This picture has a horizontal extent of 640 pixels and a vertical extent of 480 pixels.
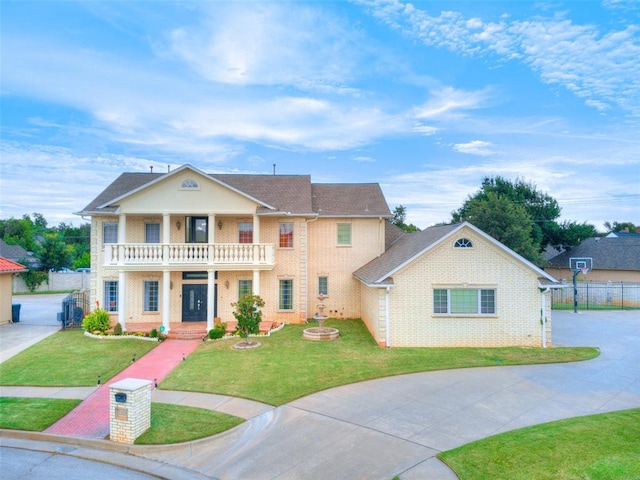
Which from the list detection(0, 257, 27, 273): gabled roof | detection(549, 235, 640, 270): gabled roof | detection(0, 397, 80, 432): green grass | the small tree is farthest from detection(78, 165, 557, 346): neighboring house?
detection(549, 235, 640, 270): gabled roof

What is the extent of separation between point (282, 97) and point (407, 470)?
20.0 metres

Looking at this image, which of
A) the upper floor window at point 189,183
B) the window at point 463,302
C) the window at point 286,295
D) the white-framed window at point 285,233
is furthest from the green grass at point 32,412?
the window at point 463,302

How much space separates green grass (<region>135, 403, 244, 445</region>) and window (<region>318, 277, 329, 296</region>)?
1271 centimetres

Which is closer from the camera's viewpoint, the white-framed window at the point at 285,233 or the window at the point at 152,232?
the window at the point at 152,232

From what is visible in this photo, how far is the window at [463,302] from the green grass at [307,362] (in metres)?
1.55

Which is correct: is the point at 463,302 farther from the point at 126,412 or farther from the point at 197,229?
the point at 197,229

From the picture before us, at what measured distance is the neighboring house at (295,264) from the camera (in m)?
15.6

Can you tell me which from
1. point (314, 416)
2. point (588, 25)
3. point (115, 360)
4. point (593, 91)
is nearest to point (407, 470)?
point (314, 416)

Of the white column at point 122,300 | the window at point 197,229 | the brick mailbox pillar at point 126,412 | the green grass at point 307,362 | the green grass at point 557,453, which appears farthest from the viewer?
the window at point 197,229

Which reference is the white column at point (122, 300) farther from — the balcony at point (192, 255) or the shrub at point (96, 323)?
the balcony at point (192, 255)

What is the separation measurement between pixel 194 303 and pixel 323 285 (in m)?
7.08

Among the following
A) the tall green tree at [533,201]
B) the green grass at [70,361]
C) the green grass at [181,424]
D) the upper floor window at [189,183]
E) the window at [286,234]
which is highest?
the tall green tree at [533,201]

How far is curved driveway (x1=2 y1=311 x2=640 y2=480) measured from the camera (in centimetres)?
692

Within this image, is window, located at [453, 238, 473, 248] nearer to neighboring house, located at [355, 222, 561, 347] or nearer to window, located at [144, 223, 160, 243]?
neighboring house, located at [355, 222, 561, 347]
